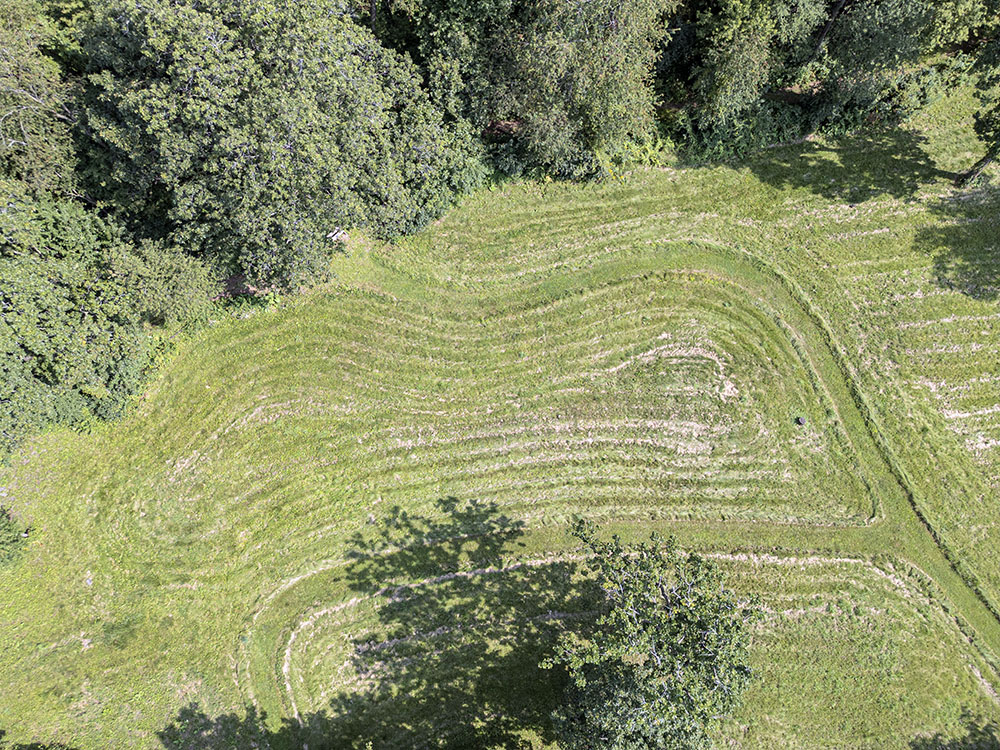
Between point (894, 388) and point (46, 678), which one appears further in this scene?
point (894, 388)

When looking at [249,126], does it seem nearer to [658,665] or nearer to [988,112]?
[658,665]

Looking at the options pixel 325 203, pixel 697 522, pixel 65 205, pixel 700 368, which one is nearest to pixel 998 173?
pixel 700 368

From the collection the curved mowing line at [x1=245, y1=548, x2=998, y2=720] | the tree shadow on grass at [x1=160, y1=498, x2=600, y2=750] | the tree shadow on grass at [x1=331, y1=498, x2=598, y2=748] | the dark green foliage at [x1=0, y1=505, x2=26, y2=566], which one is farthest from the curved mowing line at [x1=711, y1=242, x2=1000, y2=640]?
the dark green foliage at [x1=0, y1=505, x2=26, y2=566]

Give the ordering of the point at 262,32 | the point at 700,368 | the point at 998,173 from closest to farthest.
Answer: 1. the point at 262,32
2. the point at 700,368
3. the point at 998,173

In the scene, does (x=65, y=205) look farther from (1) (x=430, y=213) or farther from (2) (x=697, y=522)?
(2) (x=697, y=522)

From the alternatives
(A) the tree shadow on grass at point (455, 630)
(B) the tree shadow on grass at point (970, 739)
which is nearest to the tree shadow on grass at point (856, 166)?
(A) the tree shadow on grass at point (455, 630)

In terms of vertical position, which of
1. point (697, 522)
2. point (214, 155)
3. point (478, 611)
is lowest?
point (478, 611)
